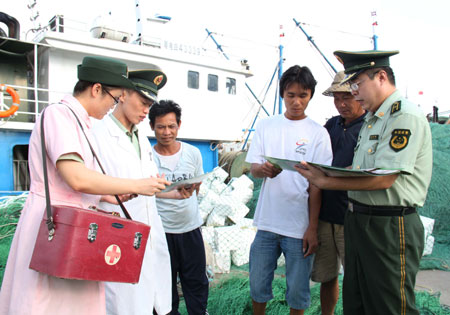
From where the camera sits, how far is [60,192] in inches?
59.4

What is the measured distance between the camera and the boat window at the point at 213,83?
1102 centimetres

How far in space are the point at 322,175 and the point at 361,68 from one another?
682 millimetres

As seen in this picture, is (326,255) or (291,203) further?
(326,255)

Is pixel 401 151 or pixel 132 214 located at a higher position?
pixel 401 151

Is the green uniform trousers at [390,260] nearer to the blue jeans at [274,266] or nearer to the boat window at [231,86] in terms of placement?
the blue jeans at [274,266]

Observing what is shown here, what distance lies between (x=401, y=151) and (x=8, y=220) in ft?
18.1

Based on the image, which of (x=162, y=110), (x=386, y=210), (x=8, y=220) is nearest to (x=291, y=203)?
(x=386, y=210)

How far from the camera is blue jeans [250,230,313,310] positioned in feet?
8.11

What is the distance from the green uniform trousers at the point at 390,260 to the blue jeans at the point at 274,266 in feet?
1.76

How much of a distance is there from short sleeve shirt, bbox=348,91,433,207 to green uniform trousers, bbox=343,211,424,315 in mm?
109

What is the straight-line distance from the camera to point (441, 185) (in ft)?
19.3

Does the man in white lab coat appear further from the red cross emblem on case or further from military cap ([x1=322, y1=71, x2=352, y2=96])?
military cap ([x1=322, y1=71, x2=352, y2=96])

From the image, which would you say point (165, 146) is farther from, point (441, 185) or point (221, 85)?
point (221, 85)

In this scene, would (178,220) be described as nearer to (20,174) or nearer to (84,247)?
(84,247)
